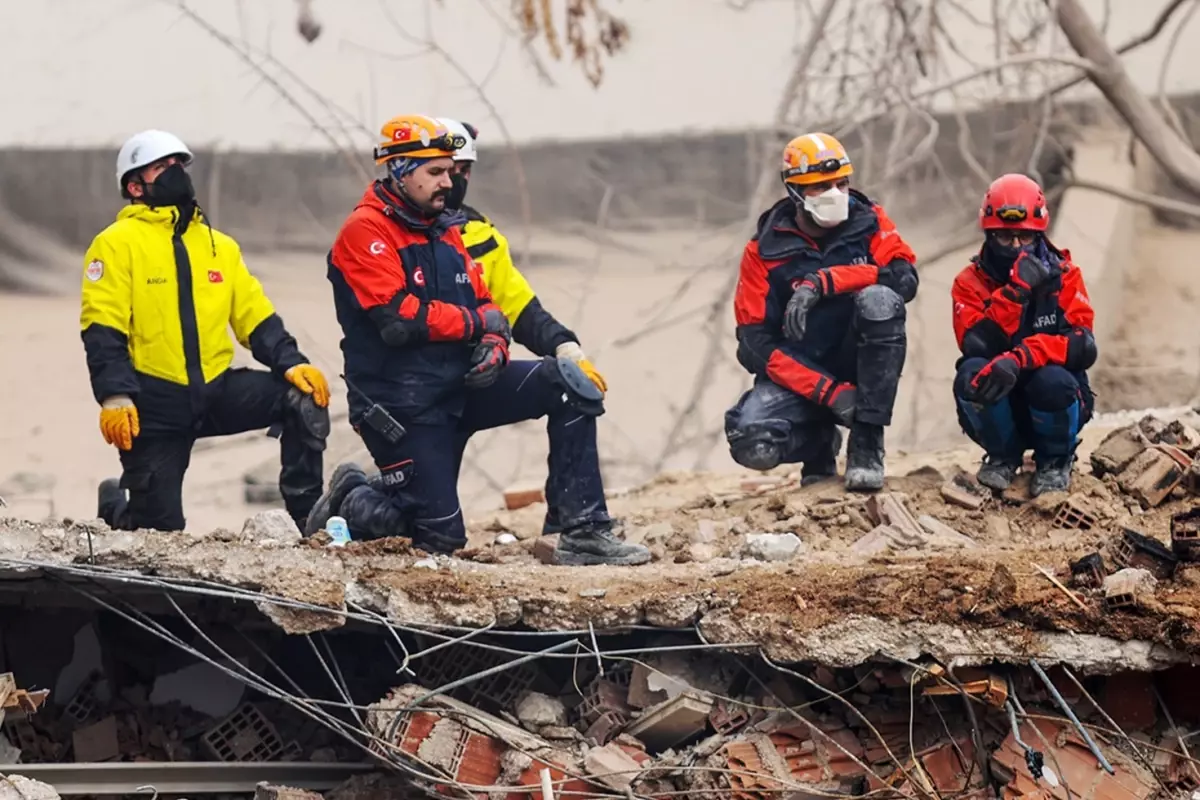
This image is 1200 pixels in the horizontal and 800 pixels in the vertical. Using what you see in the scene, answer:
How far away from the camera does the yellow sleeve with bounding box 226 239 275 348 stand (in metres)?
7.50

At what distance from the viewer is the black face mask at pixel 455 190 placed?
7148 millimetres

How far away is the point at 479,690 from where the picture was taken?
6398 millimetres

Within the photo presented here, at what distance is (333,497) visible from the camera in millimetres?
7500

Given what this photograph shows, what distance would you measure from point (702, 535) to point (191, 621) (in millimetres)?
2265

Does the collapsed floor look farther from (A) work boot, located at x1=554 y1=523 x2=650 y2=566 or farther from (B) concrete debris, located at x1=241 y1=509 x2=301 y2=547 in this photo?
(A) work boot, located at x1=554 y1=523 x2=650 y2=566

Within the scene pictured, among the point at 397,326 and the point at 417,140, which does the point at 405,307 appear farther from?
the point at 417,140

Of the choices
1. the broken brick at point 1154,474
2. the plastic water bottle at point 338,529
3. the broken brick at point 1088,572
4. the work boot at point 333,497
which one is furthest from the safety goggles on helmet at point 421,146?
the broken brick at point 1154,474

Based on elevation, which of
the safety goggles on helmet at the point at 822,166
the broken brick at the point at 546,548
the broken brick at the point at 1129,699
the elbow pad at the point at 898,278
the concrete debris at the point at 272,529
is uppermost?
the safety goggles on helmet at the point at 822,166

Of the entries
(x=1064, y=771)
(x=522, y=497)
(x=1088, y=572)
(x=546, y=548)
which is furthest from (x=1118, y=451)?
(x=522, y=497)

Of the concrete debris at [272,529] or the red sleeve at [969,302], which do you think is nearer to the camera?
the concrete debris at [272,529]

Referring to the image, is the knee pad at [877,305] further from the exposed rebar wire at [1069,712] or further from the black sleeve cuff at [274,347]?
the black sleeve cuff at [274,347]

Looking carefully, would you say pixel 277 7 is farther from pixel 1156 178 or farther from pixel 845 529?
pixel 845 529

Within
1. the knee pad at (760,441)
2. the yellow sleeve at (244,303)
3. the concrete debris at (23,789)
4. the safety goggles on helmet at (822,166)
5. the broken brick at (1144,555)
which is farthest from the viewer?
the knee pad at (760,441)

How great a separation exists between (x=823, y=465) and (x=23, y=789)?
3.85 m
